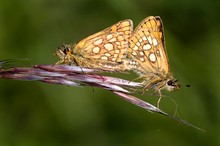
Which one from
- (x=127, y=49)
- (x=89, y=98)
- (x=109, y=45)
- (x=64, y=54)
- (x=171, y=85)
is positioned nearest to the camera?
(x=171, y=85)

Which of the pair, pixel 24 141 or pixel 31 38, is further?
pixel 31 38

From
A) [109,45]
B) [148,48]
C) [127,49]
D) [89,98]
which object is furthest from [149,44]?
[89,98]

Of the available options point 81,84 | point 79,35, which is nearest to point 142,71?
point 81,84

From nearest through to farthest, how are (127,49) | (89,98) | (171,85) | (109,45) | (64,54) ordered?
(171,85), (64,54), (127,49), (109,45), (89,98)

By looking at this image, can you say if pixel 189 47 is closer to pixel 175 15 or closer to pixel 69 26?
pixel 175 15

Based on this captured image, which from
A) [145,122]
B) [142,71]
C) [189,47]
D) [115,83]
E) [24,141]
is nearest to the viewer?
[115,83]

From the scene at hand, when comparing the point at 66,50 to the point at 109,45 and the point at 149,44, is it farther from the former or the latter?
the point at 149,44

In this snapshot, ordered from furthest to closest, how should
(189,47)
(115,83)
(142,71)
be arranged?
1. (189,47)
2. (142,71)
3. (115,83)

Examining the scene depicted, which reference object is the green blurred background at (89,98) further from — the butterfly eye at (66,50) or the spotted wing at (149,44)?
the butterfly eye at (66,50)
